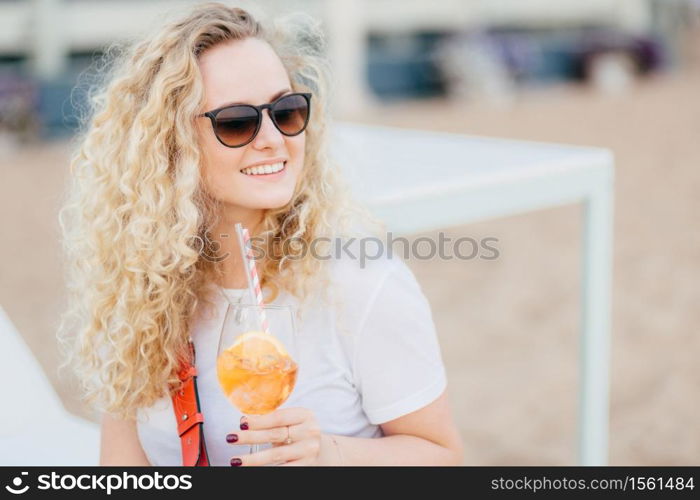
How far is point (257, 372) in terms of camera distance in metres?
1.30

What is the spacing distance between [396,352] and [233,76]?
542 mm

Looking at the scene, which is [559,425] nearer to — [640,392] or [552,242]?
[640,392]

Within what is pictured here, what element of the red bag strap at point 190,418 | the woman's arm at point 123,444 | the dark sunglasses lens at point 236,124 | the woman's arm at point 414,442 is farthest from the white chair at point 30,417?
the dark sunglasses lens at point 236,124

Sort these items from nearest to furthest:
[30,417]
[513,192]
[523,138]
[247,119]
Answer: [247,119]
[30,417]
[513,192]
[523,138]

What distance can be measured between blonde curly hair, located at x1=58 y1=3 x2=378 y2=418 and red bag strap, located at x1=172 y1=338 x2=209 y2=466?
0.02 m

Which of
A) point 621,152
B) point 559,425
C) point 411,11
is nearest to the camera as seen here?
point 559,425

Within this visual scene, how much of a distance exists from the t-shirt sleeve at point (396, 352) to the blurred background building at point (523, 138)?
1.97ft

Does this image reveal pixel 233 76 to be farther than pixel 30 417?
No

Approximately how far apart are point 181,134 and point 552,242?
4.85m

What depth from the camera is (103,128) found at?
1662 millimetres

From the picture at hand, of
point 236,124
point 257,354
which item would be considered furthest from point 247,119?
point 257,354

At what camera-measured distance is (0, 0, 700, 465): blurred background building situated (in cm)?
375

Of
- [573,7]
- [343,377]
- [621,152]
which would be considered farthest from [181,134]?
[573,7]

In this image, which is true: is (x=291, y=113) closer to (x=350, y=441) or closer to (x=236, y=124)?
(x=236, y=124)
